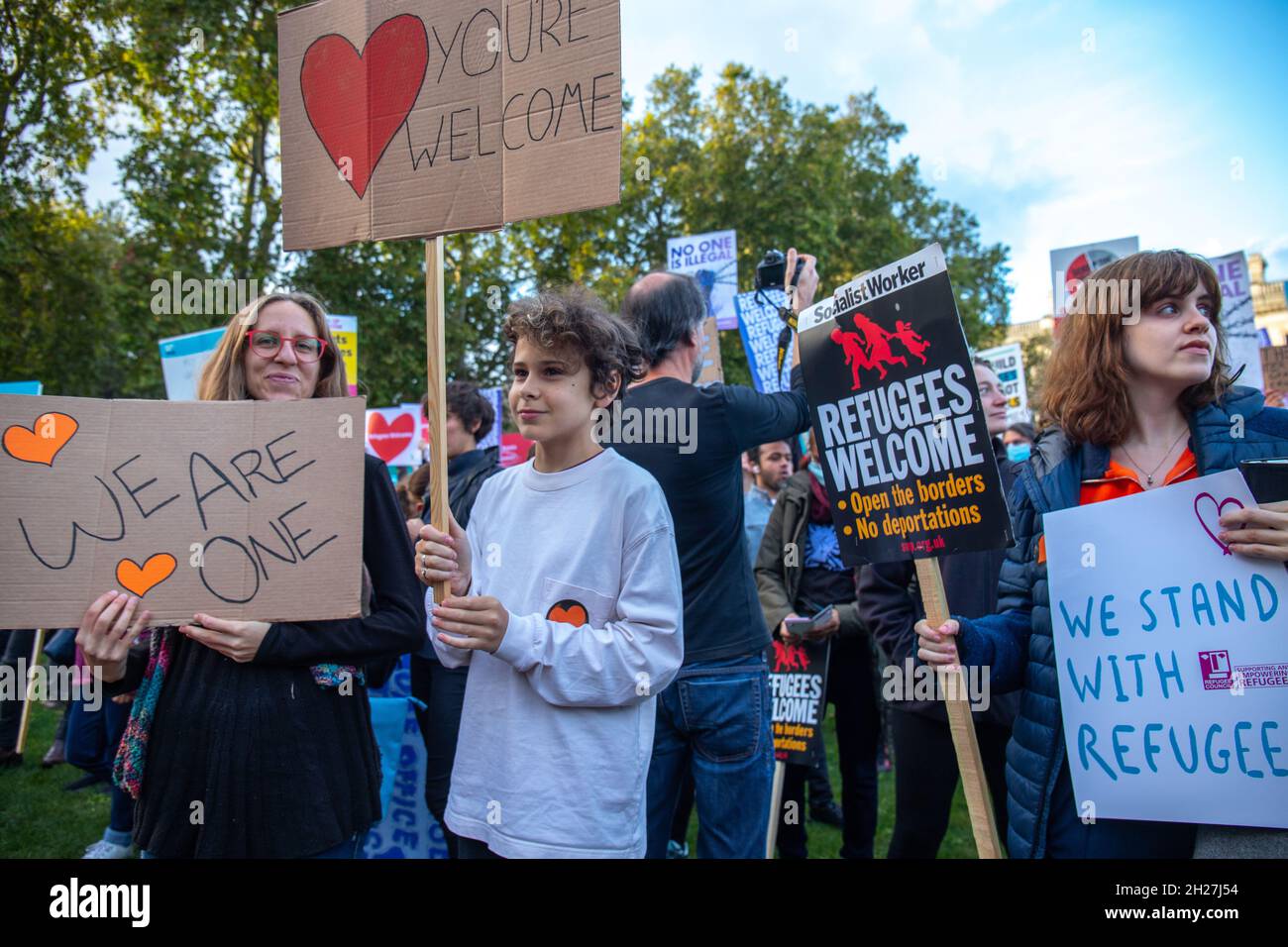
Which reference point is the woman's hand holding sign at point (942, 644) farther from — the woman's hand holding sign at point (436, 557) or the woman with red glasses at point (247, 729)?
the woman with red glasses at point (247, 729)

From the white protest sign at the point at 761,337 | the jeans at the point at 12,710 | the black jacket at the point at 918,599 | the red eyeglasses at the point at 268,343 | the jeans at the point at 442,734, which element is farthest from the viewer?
the white protest sign at the point at 761,337

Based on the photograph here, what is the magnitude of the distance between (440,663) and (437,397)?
188 cm

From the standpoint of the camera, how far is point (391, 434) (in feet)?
31.0

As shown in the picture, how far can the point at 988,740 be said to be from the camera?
3.11m

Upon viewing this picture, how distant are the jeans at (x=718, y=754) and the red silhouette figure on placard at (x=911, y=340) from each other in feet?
3.64

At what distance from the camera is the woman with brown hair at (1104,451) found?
196cm

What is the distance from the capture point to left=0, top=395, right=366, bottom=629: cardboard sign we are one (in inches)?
77.1

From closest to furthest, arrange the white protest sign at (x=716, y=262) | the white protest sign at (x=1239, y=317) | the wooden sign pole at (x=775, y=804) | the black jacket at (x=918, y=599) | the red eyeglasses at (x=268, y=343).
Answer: the red eyeglasses at (x=268, y=343) < the black jacket at (x=918, y=599) < the wooden sign pole at (x=775, y=804) < the white protest sign at (x=1239, y=317) < the white protest sign at (x=716, y=262)

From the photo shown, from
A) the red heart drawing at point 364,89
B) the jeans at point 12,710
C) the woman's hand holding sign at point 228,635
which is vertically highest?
the red heart drawing at point 364,89

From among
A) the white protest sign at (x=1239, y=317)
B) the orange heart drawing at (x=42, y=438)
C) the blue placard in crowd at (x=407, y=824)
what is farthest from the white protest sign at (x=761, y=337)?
the orange heart drawing at (x=42, y=438)

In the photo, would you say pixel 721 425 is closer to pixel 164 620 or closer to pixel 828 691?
pixel 164 620

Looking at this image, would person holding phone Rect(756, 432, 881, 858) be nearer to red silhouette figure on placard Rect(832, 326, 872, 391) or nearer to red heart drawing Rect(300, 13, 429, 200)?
red silhouette figure on placard Rect(832, 326, 872, 391)
